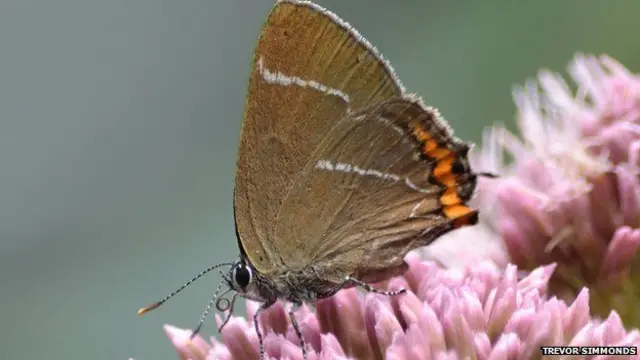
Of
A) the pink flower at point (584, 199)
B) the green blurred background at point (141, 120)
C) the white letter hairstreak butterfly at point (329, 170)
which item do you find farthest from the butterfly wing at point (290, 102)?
the green blurred background at point (141, 120)

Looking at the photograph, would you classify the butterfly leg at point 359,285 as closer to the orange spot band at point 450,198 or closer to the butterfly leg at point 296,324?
the butterfly leg at point 296,324

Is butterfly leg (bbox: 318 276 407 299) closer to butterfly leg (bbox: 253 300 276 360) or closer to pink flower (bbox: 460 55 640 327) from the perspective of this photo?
butterfly leg (bbox: 253 300 276 360)

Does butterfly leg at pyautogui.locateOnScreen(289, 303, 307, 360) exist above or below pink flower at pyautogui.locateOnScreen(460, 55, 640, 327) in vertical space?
below

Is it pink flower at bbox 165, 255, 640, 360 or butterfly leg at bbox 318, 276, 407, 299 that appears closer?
pink flower at bbox 165, 255, 640, 360

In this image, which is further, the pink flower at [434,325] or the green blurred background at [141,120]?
the green blurred background at [141,120]

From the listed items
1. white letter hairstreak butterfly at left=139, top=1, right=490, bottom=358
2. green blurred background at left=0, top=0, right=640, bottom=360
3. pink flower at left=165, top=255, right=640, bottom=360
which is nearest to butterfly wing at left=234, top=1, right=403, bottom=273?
white letter hairstreak butterfly at left=139, top=1, right=490, bottom=358

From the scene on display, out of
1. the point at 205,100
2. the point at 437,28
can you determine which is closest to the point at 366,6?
the point at 437,28

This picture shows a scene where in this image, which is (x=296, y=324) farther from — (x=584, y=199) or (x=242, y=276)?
(x=584, y=199)
